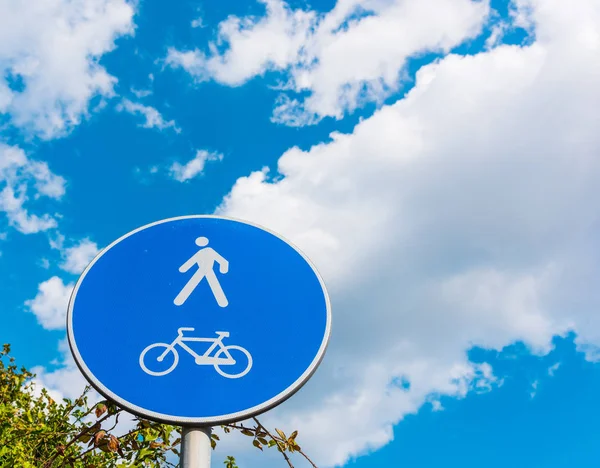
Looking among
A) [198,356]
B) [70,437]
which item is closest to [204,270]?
[198,356]

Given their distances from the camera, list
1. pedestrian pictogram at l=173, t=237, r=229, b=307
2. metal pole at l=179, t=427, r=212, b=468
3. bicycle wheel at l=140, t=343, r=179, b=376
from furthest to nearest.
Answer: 1. pedestrian pictogram at l=173, t=237, r=229, b=307
2. bicycle wheel at l=140, t=343, r=179, b=376
3. metal pole at l=179, t=427, r=212, b=468

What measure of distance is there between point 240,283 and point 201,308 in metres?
0.14

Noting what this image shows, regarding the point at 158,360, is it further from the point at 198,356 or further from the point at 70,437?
the point at 70,437

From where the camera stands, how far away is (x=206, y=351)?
5.31ft

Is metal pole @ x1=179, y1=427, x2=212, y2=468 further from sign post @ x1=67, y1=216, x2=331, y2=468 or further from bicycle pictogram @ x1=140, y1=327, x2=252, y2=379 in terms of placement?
bicycle pictogram @ x1=140, y1=327, x2=252, y2=379

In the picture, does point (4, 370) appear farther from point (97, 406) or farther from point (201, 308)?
point (201, 308)

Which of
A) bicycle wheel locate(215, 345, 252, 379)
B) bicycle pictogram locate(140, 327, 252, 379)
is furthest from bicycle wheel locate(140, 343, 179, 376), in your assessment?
bicycle wheel locate(215, 345, 252, 379)

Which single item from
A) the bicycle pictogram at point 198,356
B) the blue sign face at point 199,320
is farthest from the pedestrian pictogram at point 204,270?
the bicycle pictogram at point 198,356

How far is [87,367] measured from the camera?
1.61 metres

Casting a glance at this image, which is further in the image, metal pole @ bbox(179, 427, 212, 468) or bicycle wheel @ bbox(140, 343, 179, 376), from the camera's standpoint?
bicycle wheel @ bbox(140, 343, 179, 376)

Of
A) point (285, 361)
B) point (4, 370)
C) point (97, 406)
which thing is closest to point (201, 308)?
point (285, 361)

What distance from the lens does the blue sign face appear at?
158cm

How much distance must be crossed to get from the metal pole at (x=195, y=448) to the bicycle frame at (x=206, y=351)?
17 cm

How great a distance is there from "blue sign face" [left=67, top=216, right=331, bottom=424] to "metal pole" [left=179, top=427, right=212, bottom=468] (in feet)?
0.11
